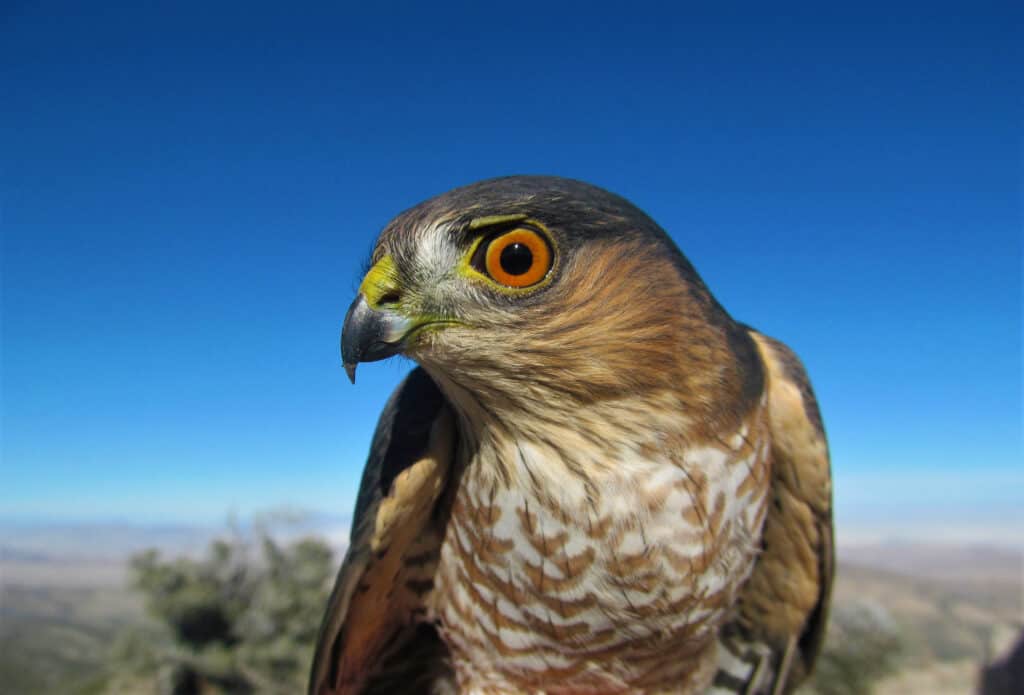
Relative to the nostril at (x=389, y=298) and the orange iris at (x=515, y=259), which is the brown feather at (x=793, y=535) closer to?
the orange iris at (x=515, y=259)

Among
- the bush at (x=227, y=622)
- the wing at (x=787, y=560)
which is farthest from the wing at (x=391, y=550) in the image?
the bush at (x=227, y=622)

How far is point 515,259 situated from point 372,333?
53cm

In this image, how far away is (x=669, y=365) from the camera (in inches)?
87.8

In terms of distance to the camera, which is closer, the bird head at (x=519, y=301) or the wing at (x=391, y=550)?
the bird head at (x=519, y=301)

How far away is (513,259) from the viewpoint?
2139mm

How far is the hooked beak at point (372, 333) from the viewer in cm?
213

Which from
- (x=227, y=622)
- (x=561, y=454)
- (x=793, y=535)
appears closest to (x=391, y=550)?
(x=561, y=454)

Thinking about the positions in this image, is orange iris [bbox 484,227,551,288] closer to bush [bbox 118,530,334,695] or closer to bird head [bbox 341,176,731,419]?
bird head [bbox 341,176,731,419]

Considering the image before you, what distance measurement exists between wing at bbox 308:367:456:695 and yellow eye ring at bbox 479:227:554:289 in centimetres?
83

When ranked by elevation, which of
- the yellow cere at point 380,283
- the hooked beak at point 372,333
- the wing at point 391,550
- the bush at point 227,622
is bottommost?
the bush at point 227,622

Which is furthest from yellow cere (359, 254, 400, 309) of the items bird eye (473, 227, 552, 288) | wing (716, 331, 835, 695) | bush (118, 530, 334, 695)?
bush (118, 530, 334, 695)

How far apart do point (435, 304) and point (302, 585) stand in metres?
14.4

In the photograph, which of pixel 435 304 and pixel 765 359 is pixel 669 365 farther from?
pixel 765 359

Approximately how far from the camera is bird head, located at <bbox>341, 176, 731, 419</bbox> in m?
2.12
